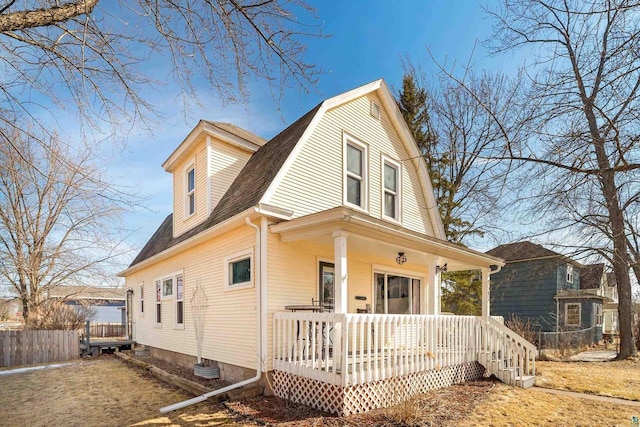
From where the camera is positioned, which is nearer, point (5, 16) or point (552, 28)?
point (5, 16)

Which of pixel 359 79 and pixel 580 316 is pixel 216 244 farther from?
pixel 580 316

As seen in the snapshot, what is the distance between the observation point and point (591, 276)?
25.0m

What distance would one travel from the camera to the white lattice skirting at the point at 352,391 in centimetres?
596

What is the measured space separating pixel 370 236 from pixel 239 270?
2.98m

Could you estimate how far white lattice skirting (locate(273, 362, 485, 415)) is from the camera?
5.96 m

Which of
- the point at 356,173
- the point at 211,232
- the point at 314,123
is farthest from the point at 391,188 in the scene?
the point at 211,232

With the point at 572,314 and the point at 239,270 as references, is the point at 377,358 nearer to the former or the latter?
the point at 239,270

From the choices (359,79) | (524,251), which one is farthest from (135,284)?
(524,251)

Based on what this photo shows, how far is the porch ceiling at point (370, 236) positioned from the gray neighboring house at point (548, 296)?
1389 centimetres

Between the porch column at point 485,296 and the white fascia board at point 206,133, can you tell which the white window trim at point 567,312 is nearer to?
the porch column at point 485,296

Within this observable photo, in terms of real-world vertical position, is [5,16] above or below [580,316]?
above

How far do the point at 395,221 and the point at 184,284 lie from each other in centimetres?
614

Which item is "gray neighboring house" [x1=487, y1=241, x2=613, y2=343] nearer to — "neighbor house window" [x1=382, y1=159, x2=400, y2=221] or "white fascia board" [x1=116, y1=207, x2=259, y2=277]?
"neighbor house window" [x1=382, y1=159, x2=400, y2=221]

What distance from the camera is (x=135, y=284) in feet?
53.7
